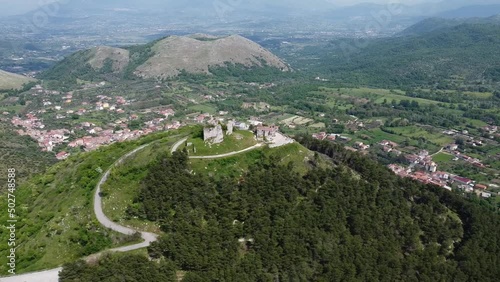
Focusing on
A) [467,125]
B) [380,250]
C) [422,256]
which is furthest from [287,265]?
[467,125]

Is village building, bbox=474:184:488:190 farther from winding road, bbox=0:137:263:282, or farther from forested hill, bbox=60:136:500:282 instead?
winding road, bbox=0:137:263:282

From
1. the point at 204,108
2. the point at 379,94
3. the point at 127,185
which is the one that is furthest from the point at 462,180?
the point at 379,94

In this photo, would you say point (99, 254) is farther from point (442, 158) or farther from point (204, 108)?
point (204, 108)

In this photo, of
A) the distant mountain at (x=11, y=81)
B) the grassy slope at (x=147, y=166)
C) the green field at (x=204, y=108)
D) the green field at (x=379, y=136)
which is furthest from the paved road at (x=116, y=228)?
the distant mountain at (x=11, y=81)

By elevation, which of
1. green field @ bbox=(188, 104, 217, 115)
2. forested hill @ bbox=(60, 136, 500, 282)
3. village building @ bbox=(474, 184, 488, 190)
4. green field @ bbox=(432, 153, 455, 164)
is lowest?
green field @ bbox=(188, 104, 217, 115)

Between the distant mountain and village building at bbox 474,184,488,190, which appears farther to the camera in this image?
the distant mountain

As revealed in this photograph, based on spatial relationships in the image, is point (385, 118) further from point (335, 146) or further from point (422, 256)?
point (422, 256)

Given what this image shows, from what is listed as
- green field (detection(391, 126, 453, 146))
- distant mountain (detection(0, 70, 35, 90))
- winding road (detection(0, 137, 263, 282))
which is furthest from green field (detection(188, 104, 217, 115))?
winding road (detection(0, 137, 263, 282))
